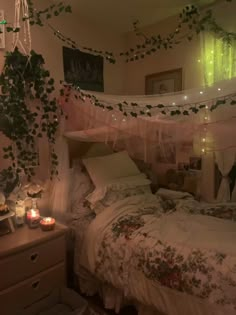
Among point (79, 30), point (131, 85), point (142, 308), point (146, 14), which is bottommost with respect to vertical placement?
point (142, 308)

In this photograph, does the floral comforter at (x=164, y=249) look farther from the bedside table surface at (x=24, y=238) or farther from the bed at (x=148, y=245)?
the bedside table surface at (x=24, y=238)

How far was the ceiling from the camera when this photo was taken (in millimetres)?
2449

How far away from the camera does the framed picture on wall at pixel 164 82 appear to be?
110 inches

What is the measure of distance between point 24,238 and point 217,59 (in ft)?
7.22

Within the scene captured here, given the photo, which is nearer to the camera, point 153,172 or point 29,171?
point 29,171

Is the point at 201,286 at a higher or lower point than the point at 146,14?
lower

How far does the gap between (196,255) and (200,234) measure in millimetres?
224

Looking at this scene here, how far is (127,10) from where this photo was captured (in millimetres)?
2607

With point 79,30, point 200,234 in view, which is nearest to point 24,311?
point 200,234

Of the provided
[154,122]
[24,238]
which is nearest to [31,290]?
[24,238]

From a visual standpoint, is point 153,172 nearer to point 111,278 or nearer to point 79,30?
point 111,278

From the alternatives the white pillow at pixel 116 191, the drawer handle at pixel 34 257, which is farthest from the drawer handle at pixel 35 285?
the white pillow at pixel 116 191

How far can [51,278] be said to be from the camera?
1860 mm

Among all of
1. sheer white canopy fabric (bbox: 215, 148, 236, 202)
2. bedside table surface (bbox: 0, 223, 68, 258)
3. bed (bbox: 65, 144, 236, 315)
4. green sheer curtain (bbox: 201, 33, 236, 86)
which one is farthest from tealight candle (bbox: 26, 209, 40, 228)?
green sheer curtain (bbox: 201, 33, 236, 86)
